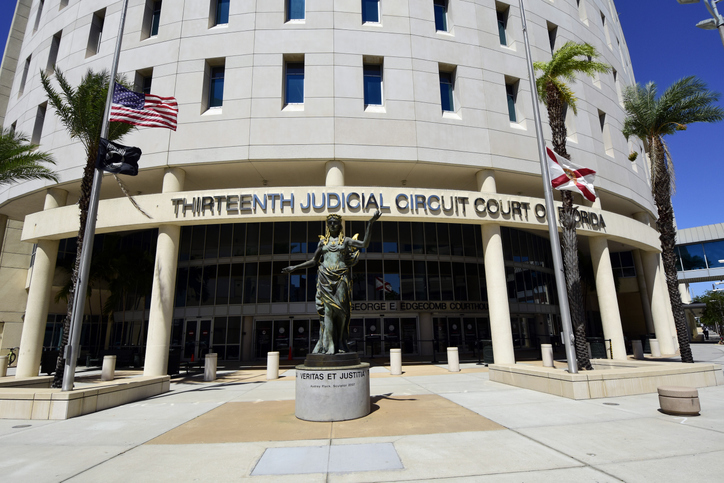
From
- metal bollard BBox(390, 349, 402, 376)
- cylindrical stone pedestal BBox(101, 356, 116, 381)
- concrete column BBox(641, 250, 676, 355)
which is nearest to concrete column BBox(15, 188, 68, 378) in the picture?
cylindrical stone pedestal BBox(101, 356, 116, 381)

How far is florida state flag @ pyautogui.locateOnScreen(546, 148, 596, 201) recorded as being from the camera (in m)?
12.8

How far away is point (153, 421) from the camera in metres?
8.32

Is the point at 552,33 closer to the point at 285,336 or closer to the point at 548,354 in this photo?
the point at 548,354

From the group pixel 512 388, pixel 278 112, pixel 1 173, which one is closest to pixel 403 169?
pixel 278 112

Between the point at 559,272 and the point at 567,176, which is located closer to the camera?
the point at 559,272

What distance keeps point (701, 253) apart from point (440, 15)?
133 ft

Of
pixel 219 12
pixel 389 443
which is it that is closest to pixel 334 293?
pixel 389 443

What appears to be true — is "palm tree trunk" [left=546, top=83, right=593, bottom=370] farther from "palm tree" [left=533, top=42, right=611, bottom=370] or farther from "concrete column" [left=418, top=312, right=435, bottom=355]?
"concrete column" [left=418, top=312, right=435, bottom=355]

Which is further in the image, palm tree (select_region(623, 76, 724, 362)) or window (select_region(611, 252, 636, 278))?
window (select_region(611, 252, 636, 278))

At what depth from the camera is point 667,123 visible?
17.2 metres

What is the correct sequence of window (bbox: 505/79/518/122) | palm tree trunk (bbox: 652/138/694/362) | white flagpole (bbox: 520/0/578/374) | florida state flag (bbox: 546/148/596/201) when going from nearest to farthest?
1. white flagpole (bbox: 520/0/578/374)
2. florida state flag (bbox: 546/148/596/201)
3. palm tree trunk (bbox: 652/138/694/362)
4. window (bbox: 505/79/518/122)

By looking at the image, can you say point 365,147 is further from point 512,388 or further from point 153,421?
point 153,421

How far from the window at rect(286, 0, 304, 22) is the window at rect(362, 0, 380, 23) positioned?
327cm

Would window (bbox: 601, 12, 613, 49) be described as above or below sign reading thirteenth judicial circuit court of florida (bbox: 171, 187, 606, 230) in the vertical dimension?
above
